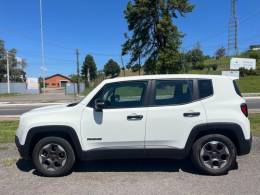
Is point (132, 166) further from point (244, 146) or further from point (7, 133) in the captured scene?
point (7, 133)

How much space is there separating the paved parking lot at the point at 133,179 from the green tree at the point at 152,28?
40.0 meters

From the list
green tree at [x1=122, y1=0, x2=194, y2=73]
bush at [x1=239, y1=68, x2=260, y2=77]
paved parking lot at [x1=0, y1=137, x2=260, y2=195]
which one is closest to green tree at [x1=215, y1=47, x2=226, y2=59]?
bush at [x1=239, y1=68, x2=260, y2=77]

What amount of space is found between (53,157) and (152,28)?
146 ft

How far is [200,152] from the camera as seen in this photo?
18.3ft

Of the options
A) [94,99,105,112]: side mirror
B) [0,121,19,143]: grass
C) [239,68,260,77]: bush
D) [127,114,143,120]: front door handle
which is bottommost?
[0,121,19,143]: grass

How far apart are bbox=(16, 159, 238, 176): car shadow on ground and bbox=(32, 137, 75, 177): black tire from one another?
0.23 metres

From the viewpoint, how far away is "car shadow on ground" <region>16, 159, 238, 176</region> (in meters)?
5.88

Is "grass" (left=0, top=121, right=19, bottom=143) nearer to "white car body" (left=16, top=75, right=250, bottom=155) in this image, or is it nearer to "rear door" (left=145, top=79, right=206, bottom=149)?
"white car body" (left=16, top=75, right=250, bottom=155)

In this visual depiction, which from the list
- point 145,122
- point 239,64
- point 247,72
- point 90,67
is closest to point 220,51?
point 90,67

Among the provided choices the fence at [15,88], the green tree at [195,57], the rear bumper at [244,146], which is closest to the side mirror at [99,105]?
the rear bumper at [244,146]

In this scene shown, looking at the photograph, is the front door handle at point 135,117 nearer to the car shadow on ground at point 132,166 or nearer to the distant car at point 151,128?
the distant car at point 151,128

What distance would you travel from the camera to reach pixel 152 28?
48.5 meters

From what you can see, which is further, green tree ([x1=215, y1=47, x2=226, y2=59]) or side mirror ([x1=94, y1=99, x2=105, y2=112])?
green tree ([x1=215, y1=47, x2=226, y2=59])

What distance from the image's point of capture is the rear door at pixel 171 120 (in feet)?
18.0
